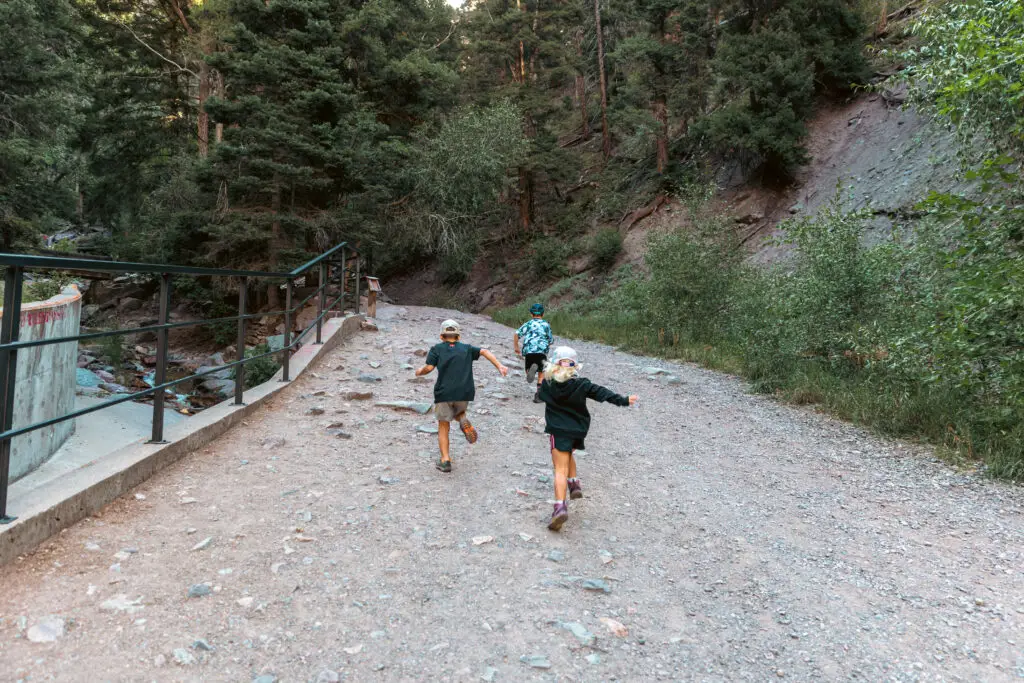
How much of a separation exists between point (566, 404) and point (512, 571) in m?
1.36

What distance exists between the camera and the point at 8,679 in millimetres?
2582

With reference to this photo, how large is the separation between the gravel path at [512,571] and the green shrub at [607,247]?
68.4ft

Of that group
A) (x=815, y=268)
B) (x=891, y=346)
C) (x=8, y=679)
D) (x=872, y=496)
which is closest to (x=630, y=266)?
(x=815, y=268)

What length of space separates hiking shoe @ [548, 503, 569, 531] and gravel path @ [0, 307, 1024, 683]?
0.09 meters

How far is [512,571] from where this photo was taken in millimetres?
3965

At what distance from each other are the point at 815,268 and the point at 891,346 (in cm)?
237

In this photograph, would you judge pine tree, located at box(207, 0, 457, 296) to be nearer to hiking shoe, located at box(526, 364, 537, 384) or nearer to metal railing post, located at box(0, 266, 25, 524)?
hiking shoe, located at box(526, 364, 537, 384)

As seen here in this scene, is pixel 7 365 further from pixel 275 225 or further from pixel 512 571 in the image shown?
pixel 275 225

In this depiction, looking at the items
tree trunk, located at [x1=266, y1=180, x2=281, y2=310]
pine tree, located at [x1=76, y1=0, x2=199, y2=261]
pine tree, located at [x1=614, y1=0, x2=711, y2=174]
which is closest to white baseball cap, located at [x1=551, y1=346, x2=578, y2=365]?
tree trunk, located at [x1=266, y1=180, x2=281, y2=310]

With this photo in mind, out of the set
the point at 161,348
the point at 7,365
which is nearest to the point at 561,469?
the point at 161,348

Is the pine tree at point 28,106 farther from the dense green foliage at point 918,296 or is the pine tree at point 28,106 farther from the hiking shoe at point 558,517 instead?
the hiking shoe at point 558,517

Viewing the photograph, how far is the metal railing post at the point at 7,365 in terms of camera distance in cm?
340

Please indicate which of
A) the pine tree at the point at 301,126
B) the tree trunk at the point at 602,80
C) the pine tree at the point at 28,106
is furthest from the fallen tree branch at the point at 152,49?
the tree trunk at the point at 602,80

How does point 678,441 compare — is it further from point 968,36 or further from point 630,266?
point 630,266
